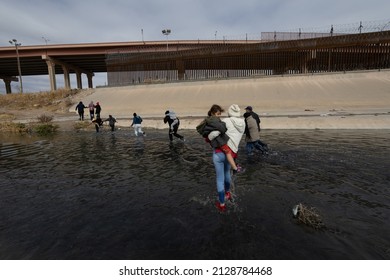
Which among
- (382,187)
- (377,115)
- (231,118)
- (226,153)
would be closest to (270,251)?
(226,153)

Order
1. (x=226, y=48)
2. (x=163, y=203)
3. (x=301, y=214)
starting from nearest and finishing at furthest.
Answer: (x=301, y=214) < (x=163, y=203) < (x=226, y=48)

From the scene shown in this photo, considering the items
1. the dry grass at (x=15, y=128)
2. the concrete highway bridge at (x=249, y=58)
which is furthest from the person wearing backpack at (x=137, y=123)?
the concrete highway bridge at (x=249, y=58)

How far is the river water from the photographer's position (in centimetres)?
378

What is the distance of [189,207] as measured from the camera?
17.3 feet

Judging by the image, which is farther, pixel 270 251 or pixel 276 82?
pixel 276 82

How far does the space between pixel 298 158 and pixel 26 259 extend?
880 cm

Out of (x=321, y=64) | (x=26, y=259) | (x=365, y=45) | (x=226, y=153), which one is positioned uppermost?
(x=365, y=45)

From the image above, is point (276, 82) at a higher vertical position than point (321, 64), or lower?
lower

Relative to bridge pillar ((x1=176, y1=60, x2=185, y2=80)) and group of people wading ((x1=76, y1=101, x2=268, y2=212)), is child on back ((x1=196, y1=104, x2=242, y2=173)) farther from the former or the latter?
bridge pillar ((x1=176, y1=60, x2=185, y2=80))

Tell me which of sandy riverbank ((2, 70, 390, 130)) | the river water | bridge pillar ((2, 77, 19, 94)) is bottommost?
the river water

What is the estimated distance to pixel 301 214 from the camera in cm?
452

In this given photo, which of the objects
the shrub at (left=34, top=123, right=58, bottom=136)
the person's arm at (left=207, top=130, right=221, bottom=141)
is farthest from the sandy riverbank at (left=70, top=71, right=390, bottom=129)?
the person's arm at (left=207, top=130, right=221, bottom=141)

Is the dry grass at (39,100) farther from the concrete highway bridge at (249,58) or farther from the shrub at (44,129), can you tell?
the shrub at (44,129)

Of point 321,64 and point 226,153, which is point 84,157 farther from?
point 321,64
